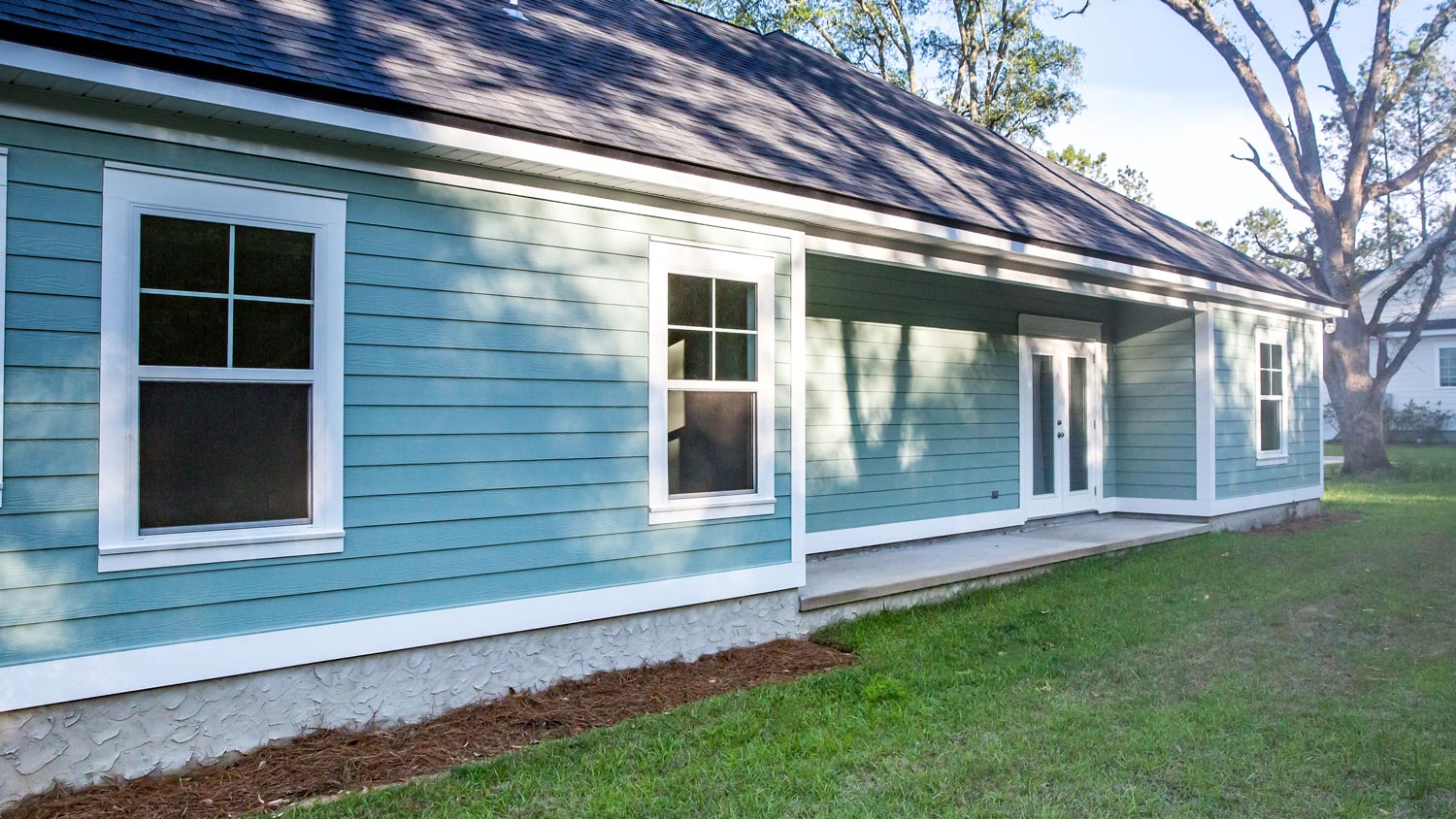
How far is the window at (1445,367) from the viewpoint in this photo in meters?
27.0

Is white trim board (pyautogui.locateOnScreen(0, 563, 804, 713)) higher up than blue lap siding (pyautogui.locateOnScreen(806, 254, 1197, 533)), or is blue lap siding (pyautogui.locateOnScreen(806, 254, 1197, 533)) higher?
blue lap siding (pyautogui.locateOnScreen(806, 254, 1197, 533))

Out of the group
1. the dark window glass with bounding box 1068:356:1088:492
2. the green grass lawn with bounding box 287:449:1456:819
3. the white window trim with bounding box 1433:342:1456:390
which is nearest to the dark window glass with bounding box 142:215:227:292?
the green grass lawn with bounding box 287:449:1456:819

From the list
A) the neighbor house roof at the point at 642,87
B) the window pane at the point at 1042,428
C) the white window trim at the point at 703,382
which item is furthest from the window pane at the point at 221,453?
the window pane at the point at 1042,428

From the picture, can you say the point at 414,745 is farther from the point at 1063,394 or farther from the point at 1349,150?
the point at 1349,150

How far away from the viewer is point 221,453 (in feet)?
13.8

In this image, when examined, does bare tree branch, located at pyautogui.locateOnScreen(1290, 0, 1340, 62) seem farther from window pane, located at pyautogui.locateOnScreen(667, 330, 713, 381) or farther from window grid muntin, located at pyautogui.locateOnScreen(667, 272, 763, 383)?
window pane, located at pyautogui.locateOnScreen(667, 330, 713, 381)

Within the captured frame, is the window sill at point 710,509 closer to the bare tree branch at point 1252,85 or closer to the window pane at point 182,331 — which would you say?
the window pane at point 182,331

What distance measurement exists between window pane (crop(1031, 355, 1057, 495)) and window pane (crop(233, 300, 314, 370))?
24.7ft

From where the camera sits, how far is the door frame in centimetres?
993

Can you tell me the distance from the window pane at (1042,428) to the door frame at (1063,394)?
68mm

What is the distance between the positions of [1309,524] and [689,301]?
9.64m

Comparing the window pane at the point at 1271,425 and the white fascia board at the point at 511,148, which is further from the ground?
the white fascia board at the point at 511,148

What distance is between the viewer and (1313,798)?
3.71 metres

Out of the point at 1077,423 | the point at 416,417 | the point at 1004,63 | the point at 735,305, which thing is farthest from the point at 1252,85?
the point at 416,417
